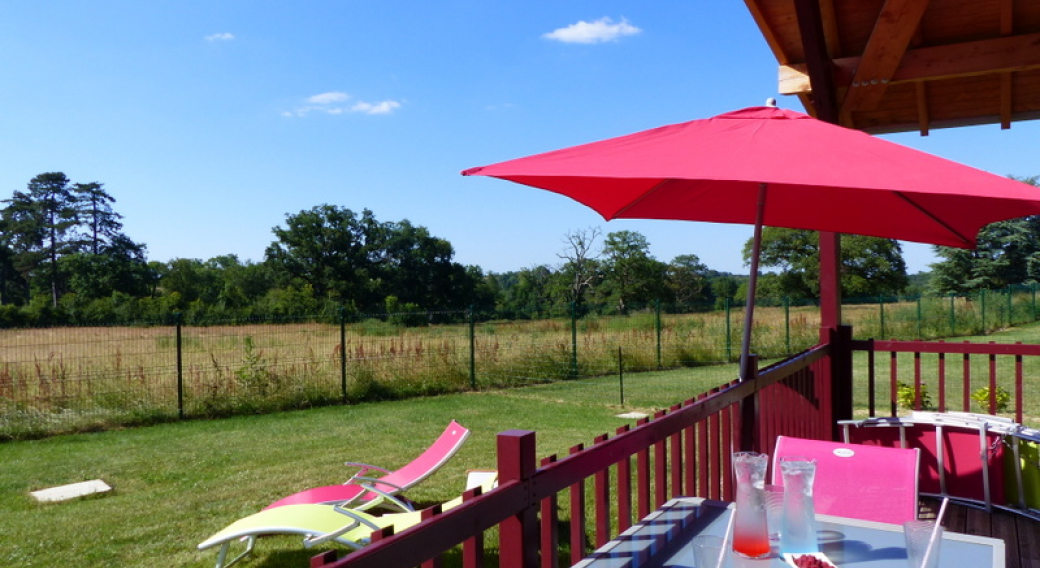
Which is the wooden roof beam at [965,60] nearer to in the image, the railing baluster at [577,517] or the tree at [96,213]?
the railing baluster at [577,517]

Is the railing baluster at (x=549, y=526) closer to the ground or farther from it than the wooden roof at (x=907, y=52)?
closer to the ground

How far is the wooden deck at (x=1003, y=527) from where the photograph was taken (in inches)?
127

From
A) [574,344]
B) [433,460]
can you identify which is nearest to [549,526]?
[433,460]

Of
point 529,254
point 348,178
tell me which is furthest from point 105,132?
point 529,254

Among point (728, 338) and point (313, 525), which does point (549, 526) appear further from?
point (728, 338)

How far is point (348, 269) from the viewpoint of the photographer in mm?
53812

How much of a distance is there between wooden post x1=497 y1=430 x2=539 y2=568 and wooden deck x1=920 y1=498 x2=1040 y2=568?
2773 mm

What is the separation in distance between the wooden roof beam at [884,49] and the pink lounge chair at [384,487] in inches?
130

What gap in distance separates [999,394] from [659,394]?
4131 millimetres

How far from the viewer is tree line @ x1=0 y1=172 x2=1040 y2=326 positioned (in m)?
Result: 46.3

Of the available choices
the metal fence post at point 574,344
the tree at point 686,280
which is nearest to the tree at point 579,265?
the tree at point 686,280

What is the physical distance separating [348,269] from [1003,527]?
52580 millimetres

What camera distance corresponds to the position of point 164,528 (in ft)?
14.9

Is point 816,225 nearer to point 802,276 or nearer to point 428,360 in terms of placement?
point 428,360
